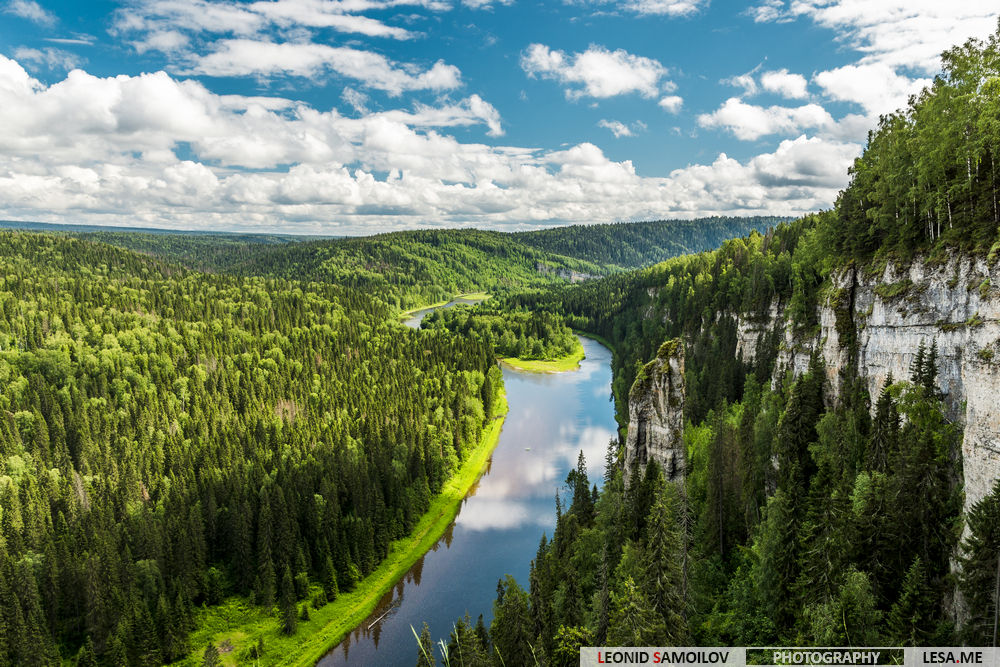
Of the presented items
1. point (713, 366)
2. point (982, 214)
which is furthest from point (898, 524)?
point (713, 366)

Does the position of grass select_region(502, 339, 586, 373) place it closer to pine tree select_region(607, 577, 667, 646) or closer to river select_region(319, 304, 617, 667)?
river select_region(319, 304, 617, 667)

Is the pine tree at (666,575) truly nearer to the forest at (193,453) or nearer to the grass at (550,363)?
the forest at (193,453)

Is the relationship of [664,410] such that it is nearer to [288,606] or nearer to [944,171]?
[944,171]

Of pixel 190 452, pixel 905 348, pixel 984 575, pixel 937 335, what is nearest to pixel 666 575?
pixel 984 575

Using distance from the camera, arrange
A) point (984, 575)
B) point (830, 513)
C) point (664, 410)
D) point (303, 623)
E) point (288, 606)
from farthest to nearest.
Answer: point (303, 623)
point (288, 606)
point (664, 410)
point (830, 513)
point (984, 575)

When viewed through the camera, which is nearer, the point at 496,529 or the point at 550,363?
the point at 496,529

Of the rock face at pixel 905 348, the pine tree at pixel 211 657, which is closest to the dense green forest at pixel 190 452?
the pine tree at pixel 211 657
